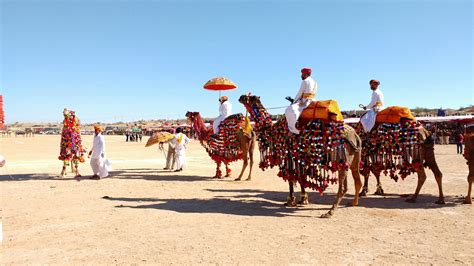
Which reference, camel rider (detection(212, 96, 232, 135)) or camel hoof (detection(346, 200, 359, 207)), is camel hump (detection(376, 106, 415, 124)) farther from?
camel rider (detection(212, 96, 232, 135))

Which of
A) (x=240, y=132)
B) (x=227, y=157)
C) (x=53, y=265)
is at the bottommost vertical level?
(x=53, y=265)

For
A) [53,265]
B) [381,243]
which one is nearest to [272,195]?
[381,243]

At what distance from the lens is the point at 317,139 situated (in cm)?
731

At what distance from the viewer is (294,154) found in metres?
7.65

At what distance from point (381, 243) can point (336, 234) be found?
732 mm

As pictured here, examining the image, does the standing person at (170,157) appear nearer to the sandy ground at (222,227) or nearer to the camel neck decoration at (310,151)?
the sandy ground at (222,227)

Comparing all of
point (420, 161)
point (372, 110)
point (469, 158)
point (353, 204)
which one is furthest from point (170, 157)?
point (469, 158)

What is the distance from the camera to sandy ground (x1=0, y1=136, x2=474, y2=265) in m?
4.84

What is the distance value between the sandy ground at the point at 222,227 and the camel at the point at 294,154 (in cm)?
53

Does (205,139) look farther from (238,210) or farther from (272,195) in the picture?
(238,210)

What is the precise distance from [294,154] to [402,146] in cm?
293

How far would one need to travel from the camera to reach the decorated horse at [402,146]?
8.35 m

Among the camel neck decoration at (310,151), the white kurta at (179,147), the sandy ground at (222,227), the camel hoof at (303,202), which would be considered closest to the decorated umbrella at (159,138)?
the white kurta at (179,147)

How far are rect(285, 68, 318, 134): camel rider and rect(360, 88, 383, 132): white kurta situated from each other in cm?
209
